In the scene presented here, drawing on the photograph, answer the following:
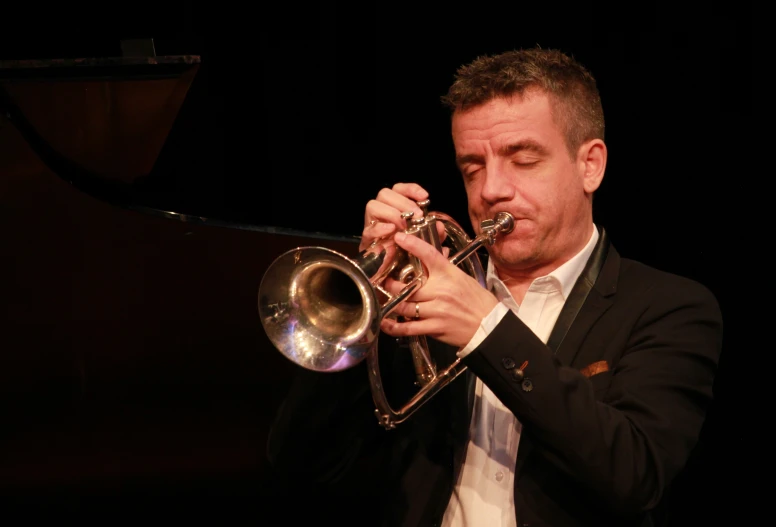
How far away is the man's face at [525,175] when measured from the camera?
2139 millimetres

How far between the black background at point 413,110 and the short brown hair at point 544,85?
0.86 meters

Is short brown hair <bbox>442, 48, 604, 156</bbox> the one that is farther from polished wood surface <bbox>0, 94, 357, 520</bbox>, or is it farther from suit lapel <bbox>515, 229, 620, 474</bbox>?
polished wood surface <bbox>0, 94, 357, 520</bbox>

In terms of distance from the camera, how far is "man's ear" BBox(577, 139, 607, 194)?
227 cm

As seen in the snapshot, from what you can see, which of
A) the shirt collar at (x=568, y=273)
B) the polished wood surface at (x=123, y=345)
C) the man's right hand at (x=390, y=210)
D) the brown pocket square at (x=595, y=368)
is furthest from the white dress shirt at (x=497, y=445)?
the polished wood surface at (x=123, y=345)

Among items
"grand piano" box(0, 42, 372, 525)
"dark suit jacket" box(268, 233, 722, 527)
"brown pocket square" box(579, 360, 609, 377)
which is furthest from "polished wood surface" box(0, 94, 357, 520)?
"brown pocket square" box(579, 360, 609, 377)

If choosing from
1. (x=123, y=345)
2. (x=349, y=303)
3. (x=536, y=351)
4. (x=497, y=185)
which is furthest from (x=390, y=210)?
(x=123, y=345)

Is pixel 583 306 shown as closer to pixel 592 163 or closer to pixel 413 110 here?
pixel 592 163

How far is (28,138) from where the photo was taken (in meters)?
2.56

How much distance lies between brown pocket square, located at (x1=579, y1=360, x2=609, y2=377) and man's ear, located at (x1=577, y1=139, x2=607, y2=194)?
1.74ft

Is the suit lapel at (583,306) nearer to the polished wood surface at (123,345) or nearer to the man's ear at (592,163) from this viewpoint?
the man's ear at (592,163)

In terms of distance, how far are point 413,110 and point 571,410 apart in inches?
92.6

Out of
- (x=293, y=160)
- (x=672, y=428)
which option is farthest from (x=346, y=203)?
(x=672, y=428)

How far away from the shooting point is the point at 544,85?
A: 218 centimetres

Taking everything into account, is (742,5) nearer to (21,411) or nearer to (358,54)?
(358,54)
